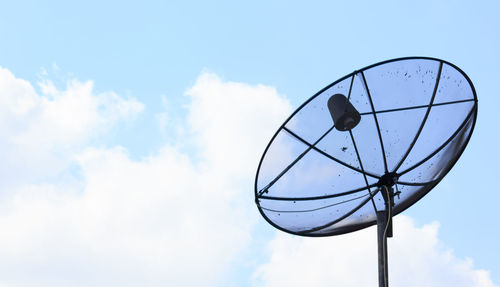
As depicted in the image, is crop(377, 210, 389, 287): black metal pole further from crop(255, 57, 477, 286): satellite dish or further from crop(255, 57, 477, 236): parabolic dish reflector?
crop(255, 57, 477, 236): parabolic dish reflector

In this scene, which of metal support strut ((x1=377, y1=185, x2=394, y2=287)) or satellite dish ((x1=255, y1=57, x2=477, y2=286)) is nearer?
metal support strut ((x1=377, y1=185, x2=394, y2=287))

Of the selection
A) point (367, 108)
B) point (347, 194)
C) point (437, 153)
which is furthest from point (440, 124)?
point (347, 194)

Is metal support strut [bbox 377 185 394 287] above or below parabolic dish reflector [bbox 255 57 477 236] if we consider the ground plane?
below

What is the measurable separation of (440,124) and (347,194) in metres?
1.42

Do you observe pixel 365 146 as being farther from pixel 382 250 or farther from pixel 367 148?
pixel 382 250

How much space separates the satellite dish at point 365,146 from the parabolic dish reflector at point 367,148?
0.01 metres

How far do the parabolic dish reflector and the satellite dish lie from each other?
0.01 metres

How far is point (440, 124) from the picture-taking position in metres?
6.61

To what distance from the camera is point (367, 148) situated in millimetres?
6871

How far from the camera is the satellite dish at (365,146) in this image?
20.8 feet

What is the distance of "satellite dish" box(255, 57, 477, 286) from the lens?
6.33 m

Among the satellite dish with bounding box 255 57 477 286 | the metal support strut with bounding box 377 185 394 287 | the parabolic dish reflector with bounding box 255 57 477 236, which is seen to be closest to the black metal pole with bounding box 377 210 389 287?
the metal support strut with bounding box 377 185 394 287

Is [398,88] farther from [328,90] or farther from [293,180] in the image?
[293,180]

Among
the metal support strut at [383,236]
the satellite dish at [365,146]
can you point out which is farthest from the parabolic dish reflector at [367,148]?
the metal support strut at [383,236]
